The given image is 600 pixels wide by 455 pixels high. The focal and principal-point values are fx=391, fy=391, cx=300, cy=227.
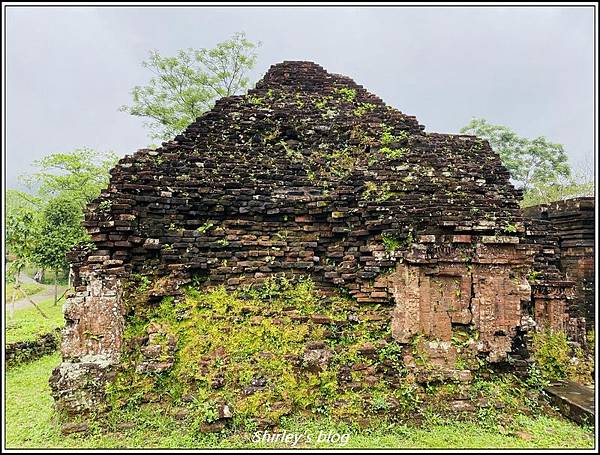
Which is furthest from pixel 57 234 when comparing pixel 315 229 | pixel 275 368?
pixel 275 368

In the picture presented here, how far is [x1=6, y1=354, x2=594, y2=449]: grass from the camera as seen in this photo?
17.6 feet

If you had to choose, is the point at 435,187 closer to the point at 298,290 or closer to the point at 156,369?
the point at 298,290

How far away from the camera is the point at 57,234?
70.2ft

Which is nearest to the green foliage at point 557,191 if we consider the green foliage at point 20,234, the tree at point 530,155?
the tree at point 530,155

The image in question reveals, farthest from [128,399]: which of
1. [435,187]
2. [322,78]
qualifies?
[322,78]

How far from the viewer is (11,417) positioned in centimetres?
672

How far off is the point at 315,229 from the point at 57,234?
19.5 m

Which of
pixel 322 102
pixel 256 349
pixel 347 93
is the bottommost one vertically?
pixel 256 349

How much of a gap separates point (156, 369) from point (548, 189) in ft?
89.3

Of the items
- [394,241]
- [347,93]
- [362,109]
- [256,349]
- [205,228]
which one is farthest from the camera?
[347,93]

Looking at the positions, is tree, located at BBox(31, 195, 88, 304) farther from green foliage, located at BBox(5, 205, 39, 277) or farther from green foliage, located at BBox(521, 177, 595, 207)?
green foliage, located at BBox(521, 177, 595, 207)

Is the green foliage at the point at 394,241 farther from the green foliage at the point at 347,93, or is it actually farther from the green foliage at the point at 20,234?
the green foliage at the point at 20,234

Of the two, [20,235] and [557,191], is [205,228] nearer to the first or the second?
[20,235]

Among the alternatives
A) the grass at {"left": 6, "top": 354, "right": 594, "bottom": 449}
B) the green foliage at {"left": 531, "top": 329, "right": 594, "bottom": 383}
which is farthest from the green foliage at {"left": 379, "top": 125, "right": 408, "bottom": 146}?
the grass at {"left": 6, "top": 354, "right": 594, "bottom": 449}
